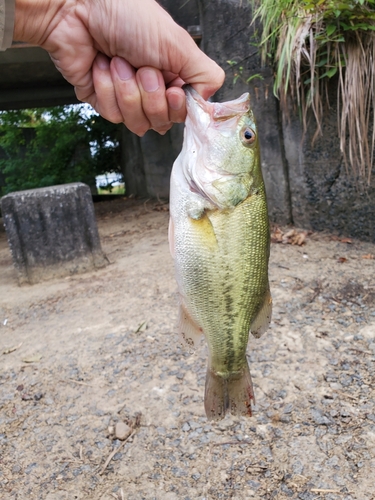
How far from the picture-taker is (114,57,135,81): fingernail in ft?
5.46

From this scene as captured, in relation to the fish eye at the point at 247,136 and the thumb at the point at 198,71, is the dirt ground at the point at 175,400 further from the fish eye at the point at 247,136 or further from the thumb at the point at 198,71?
the thumb at the point at 198,71

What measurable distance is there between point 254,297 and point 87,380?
1669mm

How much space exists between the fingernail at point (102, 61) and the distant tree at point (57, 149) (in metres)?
10.4

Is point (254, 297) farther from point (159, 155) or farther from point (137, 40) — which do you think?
point (159, 155)

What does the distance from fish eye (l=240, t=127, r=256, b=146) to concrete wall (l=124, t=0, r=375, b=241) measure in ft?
10.2

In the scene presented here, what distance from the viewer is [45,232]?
483 cm

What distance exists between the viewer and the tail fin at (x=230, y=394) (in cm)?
170

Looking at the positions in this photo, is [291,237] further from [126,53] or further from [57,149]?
[57,149]

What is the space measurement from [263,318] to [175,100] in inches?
35.2

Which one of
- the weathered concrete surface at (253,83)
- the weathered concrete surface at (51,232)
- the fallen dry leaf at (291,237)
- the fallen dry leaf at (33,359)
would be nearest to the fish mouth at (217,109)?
the fallen dry leaf at (33,359)

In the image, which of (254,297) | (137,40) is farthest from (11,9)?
(254,297)

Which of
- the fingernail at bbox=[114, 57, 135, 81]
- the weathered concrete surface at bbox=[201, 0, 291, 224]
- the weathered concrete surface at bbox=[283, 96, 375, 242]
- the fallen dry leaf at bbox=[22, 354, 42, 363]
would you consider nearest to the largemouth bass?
the fingernail at bbox=[114, 57, 135, 81]

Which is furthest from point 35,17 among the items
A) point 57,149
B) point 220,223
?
point 57,149

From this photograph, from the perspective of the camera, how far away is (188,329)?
1688 millimetres
